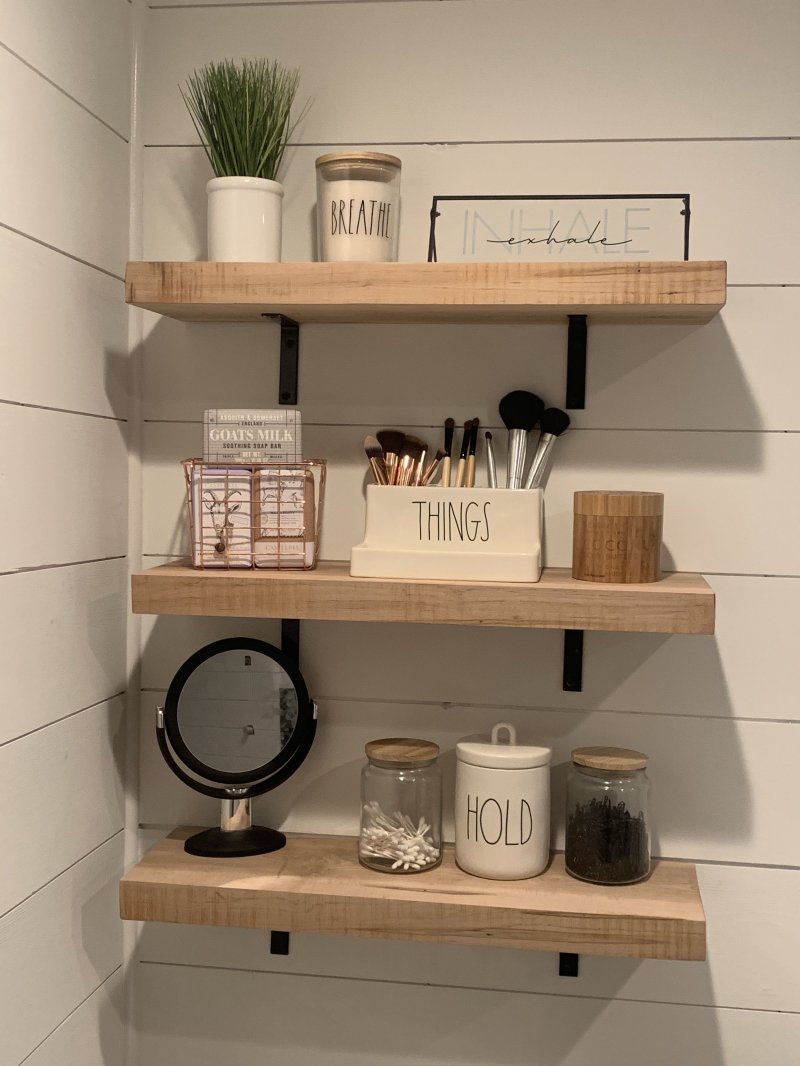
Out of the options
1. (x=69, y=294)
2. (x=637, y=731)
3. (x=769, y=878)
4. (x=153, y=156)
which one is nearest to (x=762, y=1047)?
(x=769, y=878)

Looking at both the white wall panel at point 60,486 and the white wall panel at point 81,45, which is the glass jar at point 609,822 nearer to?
the white wall panel at point 60,486

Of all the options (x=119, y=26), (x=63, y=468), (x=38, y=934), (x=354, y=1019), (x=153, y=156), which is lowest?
(x=354, y=1019)

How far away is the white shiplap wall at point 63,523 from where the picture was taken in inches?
38.1

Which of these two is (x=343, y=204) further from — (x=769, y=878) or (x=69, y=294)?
(x=769, y=878)

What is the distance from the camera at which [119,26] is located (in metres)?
1.17

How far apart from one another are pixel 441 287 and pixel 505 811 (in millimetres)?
530

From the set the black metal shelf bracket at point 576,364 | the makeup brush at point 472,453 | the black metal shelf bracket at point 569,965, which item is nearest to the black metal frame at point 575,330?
the black metal shelf bracket at point 576,364

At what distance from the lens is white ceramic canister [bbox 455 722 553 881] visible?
1103mm

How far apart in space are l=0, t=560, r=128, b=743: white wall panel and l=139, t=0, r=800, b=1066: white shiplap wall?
71 mm

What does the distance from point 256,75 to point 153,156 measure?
161 mm

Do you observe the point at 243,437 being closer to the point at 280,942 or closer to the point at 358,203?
the point at 358,203

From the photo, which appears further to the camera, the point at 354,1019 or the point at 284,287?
the point at 354,1019

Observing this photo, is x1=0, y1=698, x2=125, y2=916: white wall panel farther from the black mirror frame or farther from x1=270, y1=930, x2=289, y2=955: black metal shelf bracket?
x1=270, y1=930, x2=289, y2=955: black metal shelf bracket

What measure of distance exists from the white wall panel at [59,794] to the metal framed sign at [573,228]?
648mm
